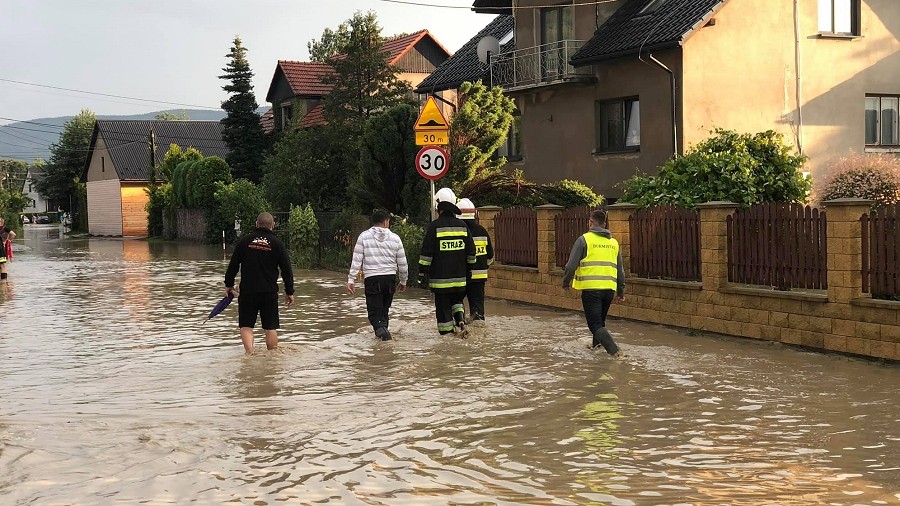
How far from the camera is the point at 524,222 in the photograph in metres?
18.5

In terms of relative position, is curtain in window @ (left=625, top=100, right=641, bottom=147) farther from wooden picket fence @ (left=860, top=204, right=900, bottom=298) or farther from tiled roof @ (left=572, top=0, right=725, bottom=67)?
wooden picket fence @ (left=860, top=204, right=900, bottom=298)

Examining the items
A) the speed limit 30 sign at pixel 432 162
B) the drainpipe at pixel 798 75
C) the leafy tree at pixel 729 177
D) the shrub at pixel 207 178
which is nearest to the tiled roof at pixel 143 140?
the shrub at pixel 207 178

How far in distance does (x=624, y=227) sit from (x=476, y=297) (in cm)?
272

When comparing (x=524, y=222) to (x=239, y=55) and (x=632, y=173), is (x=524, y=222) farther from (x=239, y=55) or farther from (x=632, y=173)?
(x=239, y=55)

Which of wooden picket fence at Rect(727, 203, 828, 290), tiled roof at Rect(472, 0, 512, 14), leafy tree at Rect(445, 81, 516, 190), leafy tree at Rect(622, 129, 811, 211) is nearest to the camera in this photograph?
wooden picket fence at Rect(727, 203, 828, 290)

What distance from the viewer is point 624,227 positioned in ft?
52.1

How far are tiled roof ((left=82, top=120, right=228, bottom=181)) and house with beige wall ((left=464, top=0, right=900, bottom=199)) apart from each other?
45.8 metres

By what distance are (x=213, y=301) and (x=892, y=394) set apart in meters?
13.3

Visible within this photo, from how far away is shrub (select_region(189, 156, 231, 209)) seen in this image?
4941 centimetres

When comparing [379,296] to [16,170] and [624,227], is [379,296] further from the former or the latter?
[16,170]

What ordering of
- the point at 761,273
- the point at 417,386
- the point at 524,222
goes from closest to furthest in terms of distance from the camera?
the point at 417,386 < the point at 761,273 < the point at 524,222

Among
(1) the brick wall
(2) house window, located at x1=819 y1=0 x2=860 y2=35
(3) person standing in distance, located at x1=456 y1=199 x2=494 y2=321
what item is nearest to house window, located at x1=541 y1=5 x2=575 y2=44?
(2) house window, located at x1=819 y1=0 x2=860 y2=35

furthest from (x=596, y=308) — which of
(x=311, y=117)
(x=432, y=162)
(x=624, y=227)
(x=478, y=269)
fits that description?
(x=311, y=117)

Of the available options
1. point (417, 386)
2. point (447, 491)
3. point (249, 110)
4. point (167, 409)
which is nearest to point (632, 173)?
Answer: point (417, 386)
